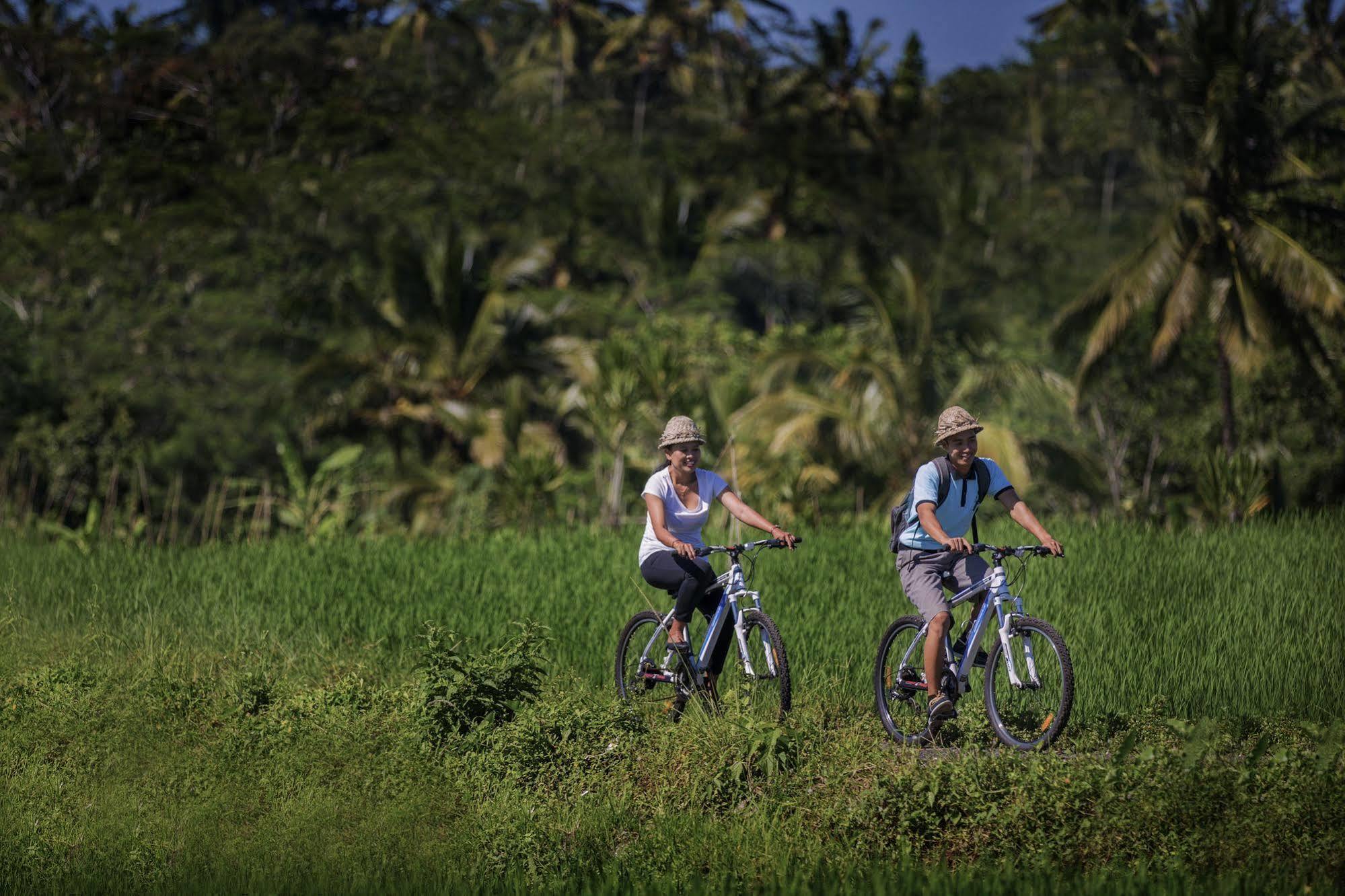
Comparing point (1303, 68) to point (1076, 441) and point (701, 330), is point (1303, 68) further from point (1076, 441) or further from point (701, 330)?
point (701, 330)

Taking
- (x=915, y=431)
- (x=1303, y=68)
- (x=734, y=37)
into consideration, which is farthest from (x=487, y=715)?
(x=734, y=37)

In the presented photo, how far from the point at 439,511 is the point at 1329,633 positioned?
19.8 metres

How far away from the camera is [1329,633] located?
9695mm

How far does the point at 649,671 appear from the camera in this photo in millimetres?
8266

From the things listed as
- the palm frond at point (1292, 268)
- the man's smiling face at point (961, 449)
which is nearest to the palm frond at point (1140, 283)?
the palm frond at point (1292, 268)

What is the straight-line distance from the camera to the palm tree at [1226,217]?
2136cm

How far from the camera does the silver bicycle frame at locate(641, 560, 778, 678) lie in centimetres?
750

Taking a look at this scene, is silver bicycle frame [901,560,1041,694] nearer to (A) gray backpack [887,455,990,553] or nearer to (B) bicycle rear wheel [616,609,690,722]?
(A) gray backpack [887,455,990,553]

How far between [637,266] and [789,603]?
24.8 metres

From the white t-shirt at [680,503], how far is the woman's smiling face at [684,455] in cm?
8

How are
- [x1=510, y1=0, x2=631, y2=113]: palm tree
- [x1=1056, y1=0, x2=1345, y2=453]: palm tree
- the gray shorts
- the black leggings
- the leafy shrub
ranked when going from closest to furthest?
1. the gray shorts
2. the black leggings
3. the leafy shrub
4. [x1=1056, y1=0, x2=1345, y2=453]: palm tree
5. [x1=510, y1=0, x2=631, y2=113]: palm tree

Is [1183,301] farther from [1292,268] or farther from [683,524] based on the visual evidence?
[683,524]

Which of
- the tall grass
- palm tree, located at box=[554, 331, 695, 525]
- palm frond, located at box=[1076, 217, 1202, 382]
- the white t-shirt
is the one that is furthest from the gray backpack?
palm frond, located at box=[1076, 217, 1202, 382]

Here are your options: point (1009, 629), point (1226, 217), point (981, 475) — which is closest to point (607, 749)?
point (1009, 629)
